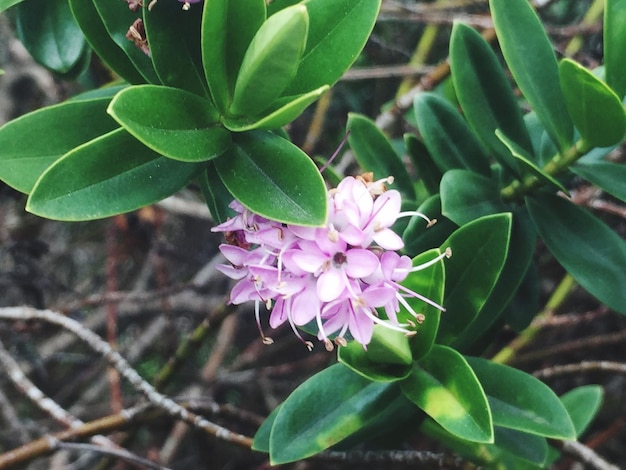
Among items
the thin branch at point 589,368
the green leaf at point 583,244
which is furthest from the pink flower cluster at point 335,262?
the thin branch at point 589,368

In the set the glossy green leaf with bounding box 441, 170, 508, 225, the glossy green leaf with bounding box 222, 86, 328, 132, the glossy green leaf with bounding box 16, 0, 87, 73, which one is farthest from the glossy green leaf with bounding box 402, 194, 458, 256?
the glossy green leaf with bounding box 16, 0, 87, 73

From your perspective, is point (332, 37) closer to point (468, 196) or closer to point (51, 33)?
point (468, 196)

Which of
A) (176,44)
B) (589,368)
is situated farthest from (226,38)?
(589,368)

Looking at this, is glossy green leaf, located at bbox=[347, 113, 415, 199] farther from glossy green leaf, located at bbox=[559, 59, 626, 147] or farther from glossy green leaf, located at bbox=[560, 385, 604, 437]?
glossy green leaf, located at bbox=[560, 385, 604, 437]

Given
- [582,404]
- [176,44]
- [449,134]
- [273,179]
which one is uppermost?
[176,44]

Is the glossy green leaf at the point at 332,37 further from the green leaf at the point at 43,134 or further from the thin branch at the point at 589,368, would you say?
the thin branch at the point at 589,368

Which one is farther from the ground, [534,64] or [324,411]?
[534,64]

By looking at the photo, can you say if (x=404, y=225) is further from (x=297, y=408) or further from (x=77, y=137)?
(x=77, y=137)
